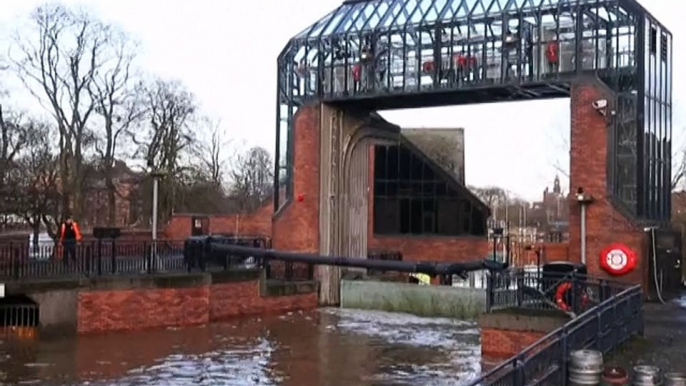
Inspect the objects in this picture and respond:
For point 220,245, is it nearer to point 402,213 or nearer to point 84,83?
point 402,213

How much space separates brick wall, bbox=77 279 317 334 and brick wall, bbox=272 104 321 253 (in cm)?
241

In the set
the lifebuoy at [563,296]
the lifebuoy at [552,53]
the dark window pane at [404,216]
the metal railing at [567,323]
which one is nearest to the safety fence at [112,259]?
the metal railing at [567,323]

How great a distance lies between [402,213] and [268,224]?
6329 millimetres

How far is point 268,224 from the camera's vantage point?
130ft

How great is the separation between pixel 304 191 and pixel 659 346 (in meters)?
15.8

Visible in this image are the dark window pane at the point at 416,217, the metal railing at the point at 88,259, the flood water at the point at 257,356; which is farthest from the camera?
the dark window pane at the point at 416,217

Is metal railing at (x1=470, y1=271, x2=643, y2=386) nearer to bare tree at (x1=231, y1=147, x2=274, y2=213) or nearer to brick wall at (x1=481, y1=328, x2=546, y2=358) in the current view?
brick wall at (x1=481, y1=328, x2=546, y2=358)

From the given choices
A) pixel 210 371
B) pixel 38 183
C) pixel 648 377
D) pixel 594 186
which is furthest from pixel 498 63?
pixel 38 183

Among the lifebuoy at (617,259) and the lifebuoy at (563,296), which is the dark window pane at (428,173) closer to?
the lifebuoy at (617,259)

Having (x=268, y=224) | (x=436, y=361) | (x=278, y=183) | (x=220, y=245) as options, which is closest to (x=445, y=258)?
(x=268, y=224)

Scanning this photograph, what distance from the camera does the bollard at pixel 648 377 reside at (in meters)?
9.82

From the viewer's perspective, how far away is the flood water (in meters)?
14.8

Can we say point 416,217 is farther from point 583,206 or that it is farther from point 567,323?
point 567,323

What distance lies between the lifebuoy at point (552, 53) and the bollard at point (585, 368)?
1438 centimetres
